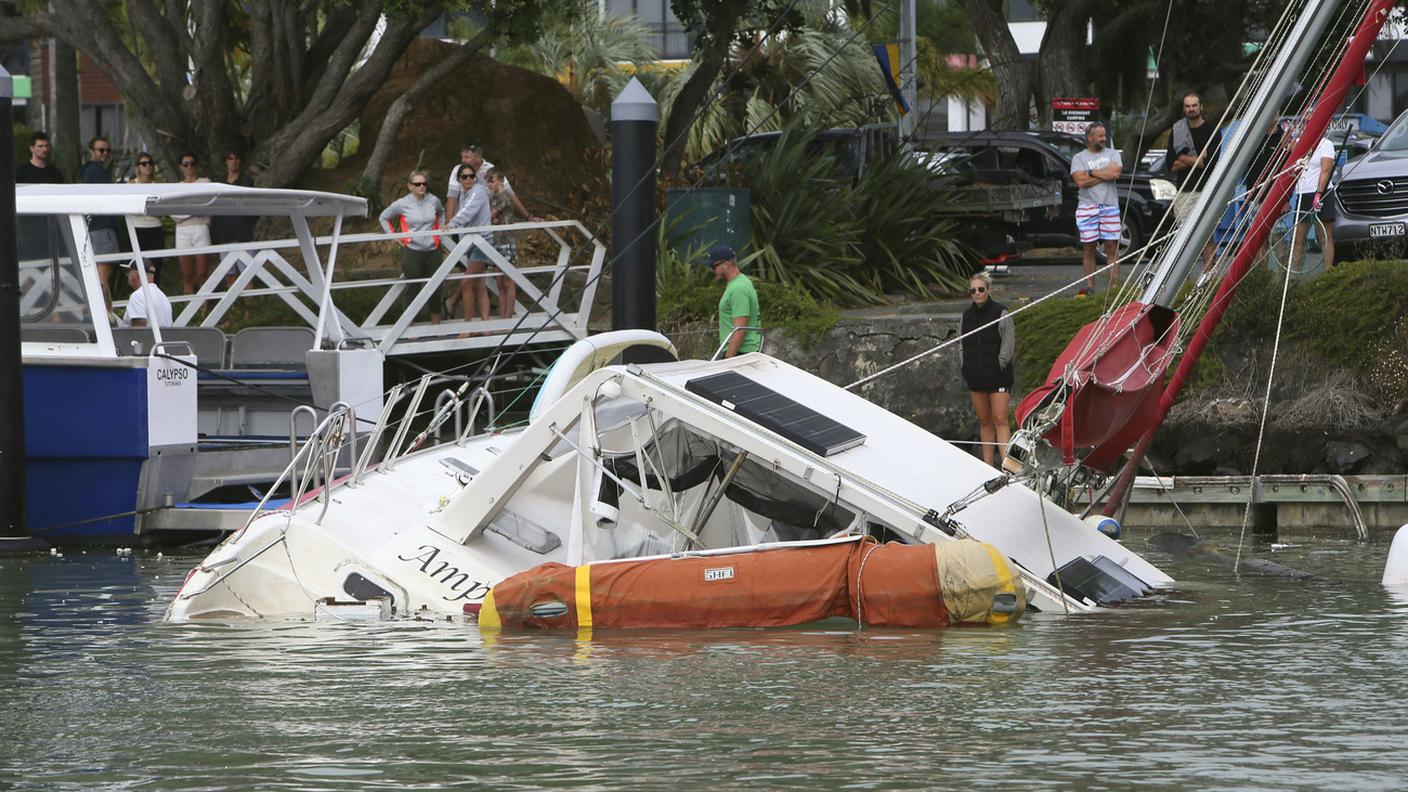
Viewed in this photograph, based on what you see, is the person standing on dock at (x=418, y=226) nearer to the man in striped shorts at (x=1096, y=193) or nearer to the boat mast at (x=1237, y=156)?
the man in striped shorts at (x=1096, y=193)

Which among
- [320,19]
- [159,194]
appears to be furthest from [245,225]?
[320,19]

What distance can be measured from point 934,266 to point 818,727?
48.5 ft

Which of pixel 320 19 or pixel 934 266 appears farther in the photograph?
pixel 320 19

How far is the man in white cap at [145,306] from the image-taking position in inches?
653

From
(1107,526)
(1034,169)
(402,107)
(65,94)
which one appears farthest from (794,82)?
(1107,526)

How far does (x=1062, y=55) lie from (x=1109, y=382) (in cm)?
2840

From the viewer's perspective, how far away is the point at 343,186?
2697cm

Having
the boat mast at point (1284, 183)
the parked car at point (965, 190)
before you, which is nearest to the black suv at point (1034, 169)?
the parked car at point (965, 190)

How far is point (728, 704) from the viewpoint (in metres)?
8.97

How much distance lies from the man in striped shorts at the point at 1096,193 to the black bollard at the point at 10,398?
9249mm

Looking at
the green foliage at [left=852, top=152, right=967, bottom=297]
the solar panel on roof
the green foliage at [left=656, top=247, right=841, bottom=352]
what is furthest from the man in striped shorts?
the solar panel on roof

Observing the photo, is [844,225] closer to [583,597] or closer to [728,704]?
[583,597]

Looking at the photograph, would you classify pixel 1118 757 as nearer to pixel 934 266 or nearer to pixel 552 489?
pixel 552 489

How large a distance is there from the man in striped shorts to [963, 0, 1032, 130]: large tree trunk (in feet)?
62.2
